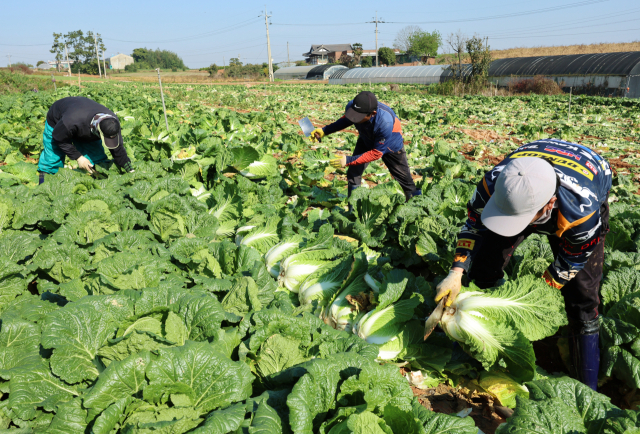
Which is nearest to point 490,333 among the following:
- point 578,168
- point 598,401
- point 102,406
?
point 598,401

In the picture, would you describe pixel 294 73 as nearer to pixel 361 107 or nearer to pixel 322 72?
pixel 322 72

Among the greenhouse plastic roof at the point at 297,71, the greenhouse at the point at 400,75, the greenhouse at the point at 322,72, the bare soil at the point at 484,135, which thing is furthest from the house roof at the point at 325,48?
the bare soil at the point at 484,135

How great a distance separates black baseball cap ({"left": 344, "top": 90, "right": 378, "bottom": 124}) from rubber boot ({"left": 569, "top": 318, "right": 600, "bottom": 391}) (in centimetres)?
357

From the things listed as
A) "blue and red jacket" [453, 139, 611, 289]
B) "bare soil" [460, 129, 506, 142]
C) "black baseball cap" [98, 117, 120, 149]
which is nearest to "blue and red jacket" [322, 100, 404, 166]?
"blue and red jacket" [453, 139, 611, 289]

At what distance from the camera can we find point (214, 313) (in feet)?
9.61

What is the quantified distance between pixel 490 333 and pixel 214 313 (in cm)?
203

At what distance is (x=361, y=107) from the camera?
548cm

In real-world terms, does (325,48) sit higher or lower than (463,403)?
higher

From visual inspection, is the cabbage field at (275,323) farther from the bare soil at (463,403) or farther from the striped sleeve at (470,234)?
the striped sleeve at (470,234)

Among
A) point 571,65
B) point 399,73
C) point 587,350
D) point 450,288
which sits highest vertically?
point 399,73

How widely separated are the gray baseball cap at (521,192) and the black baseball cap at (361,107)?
328 cm

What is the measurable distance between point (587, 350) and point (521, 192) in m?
1.64

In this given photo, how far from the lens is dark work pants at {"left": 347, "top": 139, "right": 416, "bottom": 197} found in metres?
6.17

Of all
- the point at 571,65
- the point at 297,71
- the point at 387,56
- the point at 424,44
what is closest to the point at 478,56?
the point at 571,65
